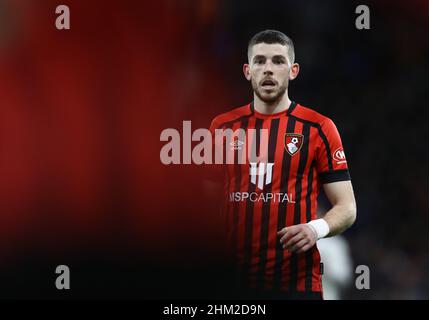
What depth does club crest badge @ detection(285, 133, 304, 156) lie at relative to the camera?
140 inches

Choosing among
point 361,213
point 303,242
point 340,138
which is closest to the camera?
point 303,242

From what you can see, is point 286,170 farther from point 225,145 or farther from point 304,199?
point 225,145

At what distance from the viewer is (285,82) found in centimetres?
362

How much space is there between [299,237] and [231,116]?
87cm

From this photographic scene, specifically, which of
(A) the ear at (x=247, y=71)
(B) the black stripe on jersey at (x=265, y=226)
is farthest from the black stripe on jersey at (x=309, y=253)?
(A) the ear at (x=247, y=71)

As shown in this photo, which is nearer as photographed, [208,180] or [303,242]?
[303,242]

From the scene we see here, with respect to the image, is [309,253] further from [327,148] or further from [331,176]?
[327,148]

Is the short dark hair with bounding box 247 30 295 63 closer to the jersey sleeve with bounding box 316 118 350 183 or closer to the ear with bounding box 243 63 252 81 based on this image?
the ear with bounding box 243 63 252 81

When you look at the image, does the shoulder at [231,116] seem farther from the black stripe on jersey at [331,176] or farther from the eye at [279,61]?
the black stripe on jersey at [331,176]

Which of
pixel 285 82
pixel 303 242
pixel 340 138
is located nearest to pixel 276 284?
pixel 303 242

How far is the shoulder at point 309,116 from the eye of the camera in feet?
11.9

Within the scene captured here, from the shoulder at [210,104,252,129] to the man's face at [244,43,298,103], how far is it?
14 centimetres

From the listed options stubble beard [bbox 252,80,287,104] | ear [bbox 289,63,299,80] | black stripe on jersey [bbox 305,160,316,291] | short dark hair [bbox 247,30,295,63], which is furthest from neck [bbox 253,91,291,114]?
black stripe on jersey [bbox 305,160,316,291]

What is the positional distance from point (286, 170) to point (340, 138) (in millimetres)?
425
